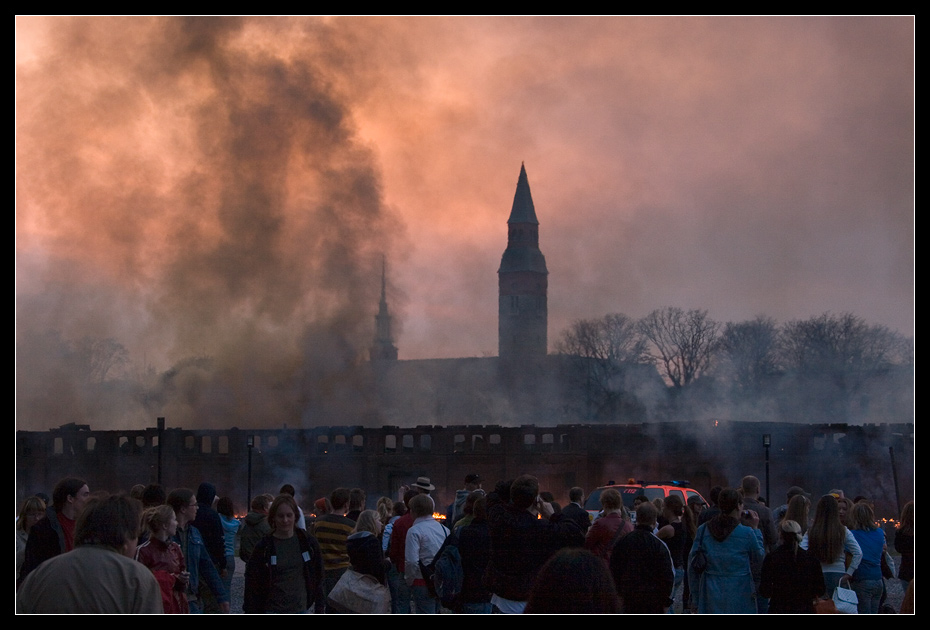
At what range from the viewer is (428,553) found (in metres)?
8.86

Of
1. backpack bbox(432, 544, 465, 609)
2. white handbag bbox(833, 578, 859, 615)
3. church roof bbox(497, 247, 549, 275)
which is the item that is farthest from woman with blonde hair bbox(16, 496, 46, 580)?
church roof bbox(497, 247, 549, 275)

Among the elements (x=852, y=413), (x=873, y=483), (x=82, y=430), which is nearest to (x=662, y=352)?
(x=852, y=413)

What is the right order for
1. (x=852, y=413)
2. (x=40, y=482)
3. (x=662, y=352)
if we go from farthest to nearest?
(x=662, y=352) → (x=852, y=413) → (x=40, y=482)

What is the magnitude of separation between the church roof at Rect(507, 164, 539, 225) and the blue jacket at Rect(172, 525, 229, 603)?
98.6 m

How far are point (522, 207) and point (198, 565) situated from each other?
327 feet

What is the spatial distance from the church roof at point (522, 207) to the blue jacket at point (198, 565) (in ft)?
323

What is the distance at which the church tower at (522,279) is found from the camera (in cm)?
10500

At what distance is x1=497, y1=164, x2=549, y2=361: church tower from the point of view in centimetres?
10500

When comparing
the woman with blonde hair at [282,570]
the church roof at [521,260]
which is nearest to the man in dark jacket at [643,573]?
the woman with blonde hair at [282,570]

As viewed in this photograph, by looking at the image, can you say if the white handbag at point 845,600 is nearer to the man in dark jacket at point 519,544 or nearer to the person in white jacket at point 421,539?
the man in dark jacket at point 519,544

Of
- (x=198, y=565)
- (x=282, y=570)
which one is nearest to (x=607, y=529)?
(x=282, y=570)

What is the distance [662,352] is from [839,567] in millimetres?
60972

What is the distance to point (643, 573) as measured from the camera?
7.76 meters
